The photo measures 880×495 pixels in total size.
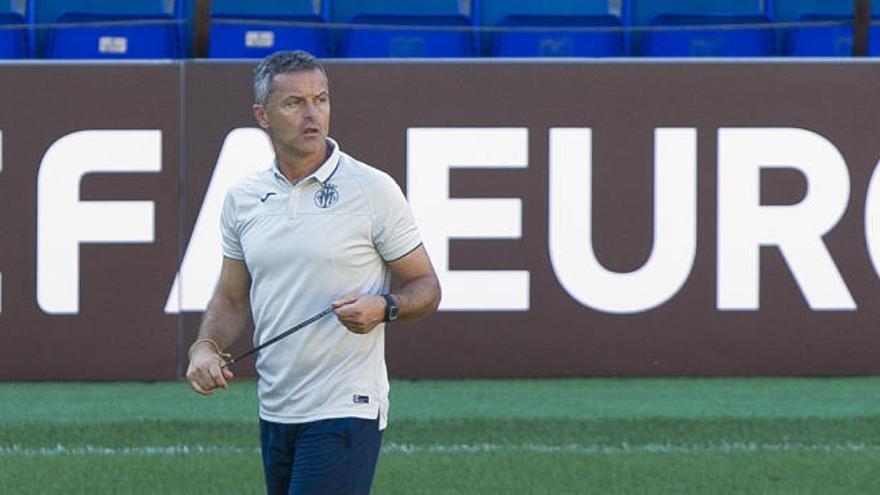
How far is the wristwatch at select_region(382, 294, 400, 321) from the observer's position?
4.47 m

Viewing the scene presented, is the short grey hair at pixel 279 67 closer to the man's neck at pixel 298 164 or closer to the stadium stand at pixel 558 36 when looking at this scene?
the man's neck at pixel 298 164

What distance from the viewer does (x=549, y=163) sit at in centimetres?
1014

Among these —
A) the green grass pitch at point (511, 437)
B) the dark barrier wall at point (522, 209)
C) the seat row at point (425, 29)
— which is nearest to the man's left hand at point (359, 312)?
the green grass pitch at point (511, 437)

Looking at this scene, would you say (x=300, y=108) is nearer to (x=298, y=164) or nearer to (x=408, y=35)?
(x=298, y=164)

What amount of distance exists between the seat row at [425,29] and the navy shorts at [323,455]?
6.46 metres

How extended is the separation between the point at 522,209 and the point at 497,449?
2.19 m

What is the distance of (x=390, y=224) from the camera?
4.62 metres

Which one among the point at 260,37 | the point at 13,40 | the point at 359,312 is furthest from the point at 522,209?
the point at 359,312

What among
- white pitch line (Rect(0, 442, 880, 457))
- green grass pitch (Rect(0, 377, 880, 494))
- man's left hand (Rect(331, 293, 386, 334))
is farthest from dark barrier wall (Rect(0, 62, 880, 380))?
man's left hand (Rect(331, 293, 386, 334))

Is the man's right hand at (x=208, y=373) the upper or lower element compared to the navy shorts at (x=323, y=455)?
upper

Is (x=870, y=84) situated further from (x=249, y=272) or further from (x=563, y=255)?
(x=249, y=272)

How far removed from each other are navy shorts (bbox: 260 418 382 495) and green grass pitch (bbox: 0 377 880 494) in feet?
9.06

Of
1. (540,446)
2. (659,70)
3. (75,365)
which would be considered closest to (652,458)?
(540,446)

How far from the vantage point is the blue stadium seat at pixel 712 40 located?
11.1m
